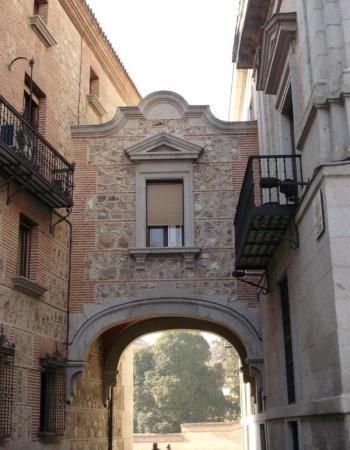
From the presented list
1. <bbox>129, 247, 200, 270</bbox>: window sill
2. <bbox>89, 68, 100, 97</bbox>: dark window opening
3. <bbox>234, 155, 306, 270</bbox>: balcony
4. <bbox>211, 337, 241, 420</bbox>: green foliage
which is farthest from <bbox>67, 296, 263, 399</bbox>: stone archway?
<bbox>211, 337, 241, 420</bbox>: green foliage

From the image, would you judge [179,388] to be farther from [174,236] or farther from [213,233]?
[213,233]

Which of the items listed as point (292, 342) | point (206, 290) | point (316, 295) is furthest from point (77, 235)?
point (316, 295)

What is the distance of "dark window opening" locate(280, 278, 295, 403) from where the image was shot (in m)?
11.0

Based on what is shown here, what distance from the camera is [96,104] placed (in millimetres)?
17500

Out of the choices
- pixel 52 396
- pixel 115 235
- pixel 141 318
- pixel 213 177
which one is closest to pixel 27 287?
pixel 52 396

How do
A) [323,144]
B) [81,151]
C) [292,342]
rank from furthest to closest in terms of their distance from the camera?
[81,151], [292,342], [323,144]

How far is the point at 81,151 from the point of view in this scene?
15906 mm

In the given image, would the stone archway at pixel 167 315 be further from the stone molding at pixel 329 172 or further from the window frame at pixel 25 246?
the stone molding at pixel 329 172

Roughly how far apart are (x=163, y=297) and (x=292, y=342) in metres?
4.92

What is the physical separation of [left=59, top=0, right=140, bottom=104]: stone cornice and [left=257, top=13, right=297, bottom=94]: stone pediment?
6107mm

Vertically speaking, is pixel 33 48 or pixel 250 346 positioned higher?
pixel 33 48

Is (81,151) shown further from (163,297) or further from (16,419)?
(16,419)

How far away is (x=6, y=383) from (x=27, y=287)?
179 centimetres

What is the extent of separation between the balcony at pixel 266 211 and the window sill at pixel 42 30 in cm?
553
